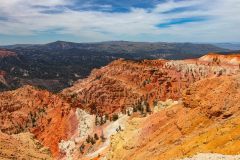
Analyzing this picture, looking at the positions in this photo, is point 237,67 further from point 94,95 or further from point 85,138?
point 94,95

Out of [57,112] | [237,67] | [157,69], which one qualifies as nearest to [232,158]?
[237,67]

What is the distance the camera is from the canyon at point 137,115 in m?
33.8

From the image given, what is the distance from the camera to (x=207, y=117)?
36.1 metres

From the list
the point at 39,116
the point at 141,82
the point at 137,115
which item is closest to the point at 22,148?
the point at 137,115

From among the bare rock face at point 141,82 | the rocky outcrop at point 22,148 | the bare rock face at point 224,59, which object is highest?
the bare rock face at point 224,59

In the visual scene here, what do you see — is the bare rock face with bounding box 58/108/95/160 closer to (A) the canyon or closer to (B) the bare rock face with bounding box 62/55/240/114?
(A) the canyon

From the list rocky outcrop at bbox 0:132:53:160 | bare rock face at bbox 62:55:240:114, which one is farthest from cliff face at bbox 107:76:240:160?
bare rock face at bbox 62:55:240:114

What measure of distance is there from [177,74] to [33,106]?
42922mm

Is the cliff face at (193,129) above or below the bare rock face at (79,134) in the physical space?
above

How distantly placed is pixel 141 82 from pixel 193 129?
280 ft

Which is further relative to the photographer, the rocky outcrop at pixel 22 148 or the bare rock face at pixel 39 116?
the bare rock face at pixel 39 116

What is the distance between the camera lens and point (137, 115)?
68500 millimetres

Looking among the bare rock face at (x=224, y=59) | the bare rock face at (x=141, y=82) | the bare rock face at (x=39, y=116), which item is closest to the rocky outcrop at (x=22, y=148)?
the bare rock face at (x=39, y=116)

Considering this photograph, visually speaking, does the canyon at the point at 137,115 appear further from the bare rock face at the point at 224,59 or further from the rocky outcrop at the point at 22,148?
the rocky outcrop at the point at 22,148
